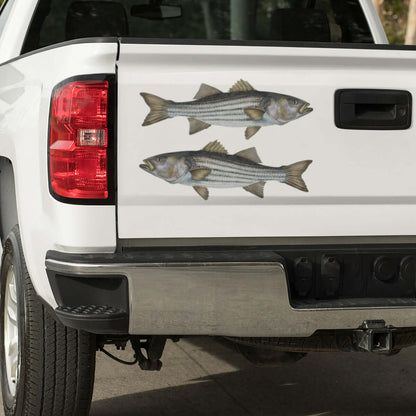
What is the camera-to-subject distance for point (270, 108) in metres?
3.57

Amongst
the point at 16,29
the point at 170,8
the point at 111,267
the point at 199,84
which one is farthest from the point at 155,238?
the point at 170,8

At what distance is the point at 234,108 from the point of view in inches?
140

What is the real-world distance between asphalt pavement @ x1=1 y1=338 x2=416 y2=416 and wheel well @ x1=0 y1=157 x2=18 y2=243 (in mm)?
927

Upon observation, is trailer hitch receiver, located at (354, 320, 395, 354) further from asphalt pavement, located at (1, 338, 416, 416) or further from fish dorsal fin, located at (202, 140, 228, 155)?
asphalt pavement, located at (1, 338, 416, 416)

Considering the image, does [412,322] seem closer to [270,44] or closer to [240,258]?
[240,258]

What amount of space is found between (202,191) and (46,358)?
938 mm

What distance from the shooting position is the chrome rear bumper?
347cm

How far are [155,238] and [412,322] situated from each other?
96 cm

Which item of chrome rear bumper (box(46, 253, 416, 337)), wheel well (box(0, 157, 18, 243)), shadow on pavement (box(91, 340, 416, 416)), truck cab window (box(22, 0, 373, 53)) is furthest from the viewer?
truck cab window (box(22, 0, 373, 53))

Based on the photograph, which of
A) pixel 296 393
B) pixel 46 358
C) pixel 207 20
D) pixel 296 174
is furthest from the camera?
pixel 207 20

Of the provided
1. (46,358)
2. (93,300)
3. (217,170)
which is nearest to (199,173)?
(217,170)

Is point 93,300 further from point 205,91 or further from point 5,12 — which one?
point 5,12

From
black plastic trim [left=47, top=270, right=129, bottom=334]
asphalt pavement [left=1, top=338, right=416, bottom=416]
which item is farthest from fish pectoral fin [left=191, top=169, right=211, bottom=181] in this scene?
asphalt pavement [left=1, top=338, right=416, bottom=416]

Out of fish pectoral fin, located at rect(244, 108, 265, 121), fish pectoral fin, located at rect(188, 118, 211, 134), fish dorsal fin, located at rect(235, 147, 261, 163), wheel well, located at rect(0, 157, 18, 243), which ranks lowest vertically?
wheel well, located at rect(0, 157, 18, 243)
